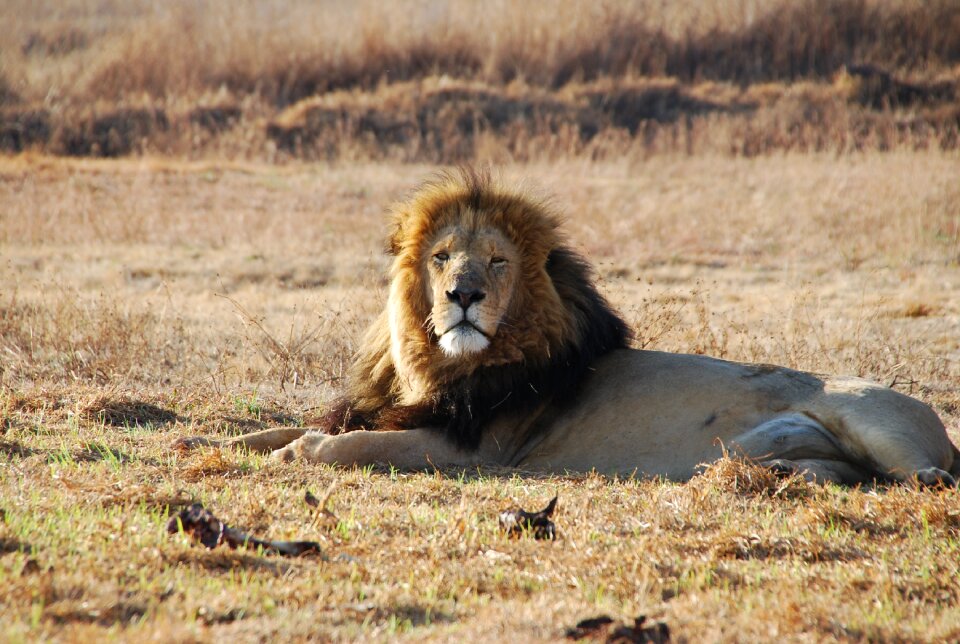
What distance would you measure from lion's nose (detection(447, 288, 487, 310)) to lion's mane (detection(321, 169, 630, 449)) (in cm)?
24

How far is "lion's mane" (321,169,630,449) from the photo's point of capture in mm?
5348

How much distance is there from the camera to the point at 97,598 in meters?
3.02

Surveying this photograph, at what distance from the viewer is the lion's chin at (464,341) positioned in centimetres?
512

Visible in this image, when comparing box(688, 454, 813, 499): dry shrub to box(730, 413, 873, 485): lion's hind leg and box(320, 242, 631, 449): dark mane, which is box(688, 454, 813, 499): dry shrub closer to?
box(730, 413, 873, 485): lion's hind leg

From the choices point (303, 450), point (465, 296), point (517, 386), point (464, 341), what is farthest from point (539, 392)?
point (303, 450)

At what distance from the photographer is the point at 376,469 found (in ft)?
17.1

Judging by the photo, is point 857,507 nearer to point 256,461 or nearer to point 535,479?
point 535,479

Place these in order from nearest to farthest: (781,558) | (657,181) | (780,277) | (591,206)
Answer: (781,558) < (780,277) < (591,206) < (657,181)

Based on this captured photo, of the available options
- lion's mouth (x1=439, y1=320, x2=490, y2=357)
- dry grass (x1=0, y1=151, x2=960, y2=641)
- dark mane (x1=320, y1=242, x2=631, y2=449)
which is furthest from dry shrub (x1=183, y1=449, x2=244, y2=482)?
lion's mouth (x1=439, y1=320, x2=490, y2=357)

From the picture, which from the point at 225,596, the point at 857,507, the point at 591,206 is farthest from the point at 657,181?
the point at 225,596

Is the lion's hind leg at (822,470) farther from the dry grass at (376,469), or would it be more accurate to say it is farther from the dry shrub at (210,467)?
the dry shrub at (210,467)

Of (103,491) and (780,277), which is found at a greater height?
(103,491)

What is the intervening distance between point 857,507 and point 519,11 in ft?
76.1

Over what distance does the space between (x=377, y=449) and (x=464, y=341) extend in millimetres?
657
